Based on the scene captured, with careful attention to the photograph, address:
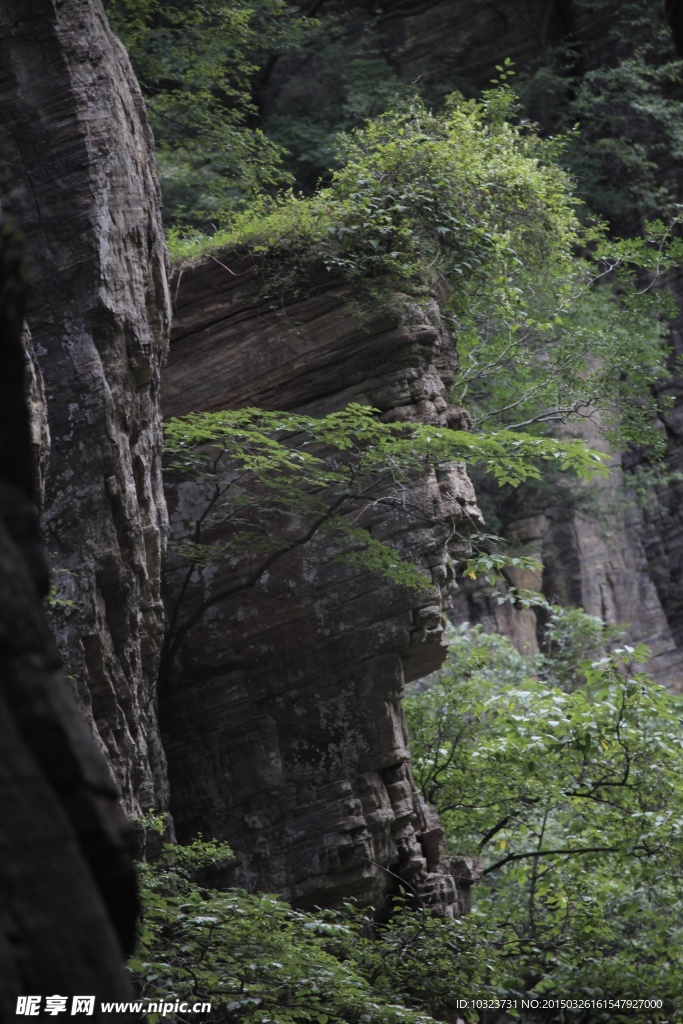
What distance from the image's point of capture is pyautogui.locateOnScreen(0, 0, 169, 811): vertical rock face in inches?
285

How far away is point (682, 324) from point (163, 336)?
15.8m

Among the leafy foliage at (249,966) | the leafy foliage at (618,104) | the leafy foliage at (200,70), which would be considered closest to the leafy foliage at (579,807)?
the leafy foliage at (249,966)

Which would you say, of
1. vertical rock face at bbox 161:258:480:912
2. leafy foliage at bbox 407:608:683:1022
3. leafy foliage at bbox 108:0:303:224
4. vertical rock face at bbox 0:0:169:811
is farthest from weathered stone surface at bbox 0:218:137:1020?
leafy foliage at bbox 108:0:303:224

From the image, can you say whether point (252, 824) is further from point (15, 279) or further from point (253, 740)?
point (15, 279)

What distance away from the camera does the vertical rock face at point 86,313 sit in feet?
23.7

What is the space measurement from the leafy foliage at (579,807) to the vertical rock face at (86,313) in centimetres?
471

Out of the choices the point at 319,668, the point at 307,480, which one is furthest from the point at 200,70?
the point at 319,668

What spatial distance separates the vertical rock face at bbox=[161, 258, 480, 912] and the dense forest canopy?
0.32m

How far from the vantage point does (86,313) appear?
7344mm

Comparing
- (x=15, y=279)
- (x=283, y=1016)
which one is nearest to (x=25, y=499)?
(x=15, y=279)

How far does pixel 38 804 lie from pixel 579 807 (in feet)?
33.4

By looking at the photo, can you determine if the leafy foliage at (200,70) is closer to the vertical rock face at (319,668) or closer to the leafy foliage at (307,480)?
the vertical rock face at (319,668)

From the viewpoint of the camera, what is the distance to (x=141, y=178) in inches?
312

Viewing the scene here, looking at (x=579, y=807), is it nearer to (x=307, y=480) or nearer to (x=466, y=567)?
(x=466, y=567)
